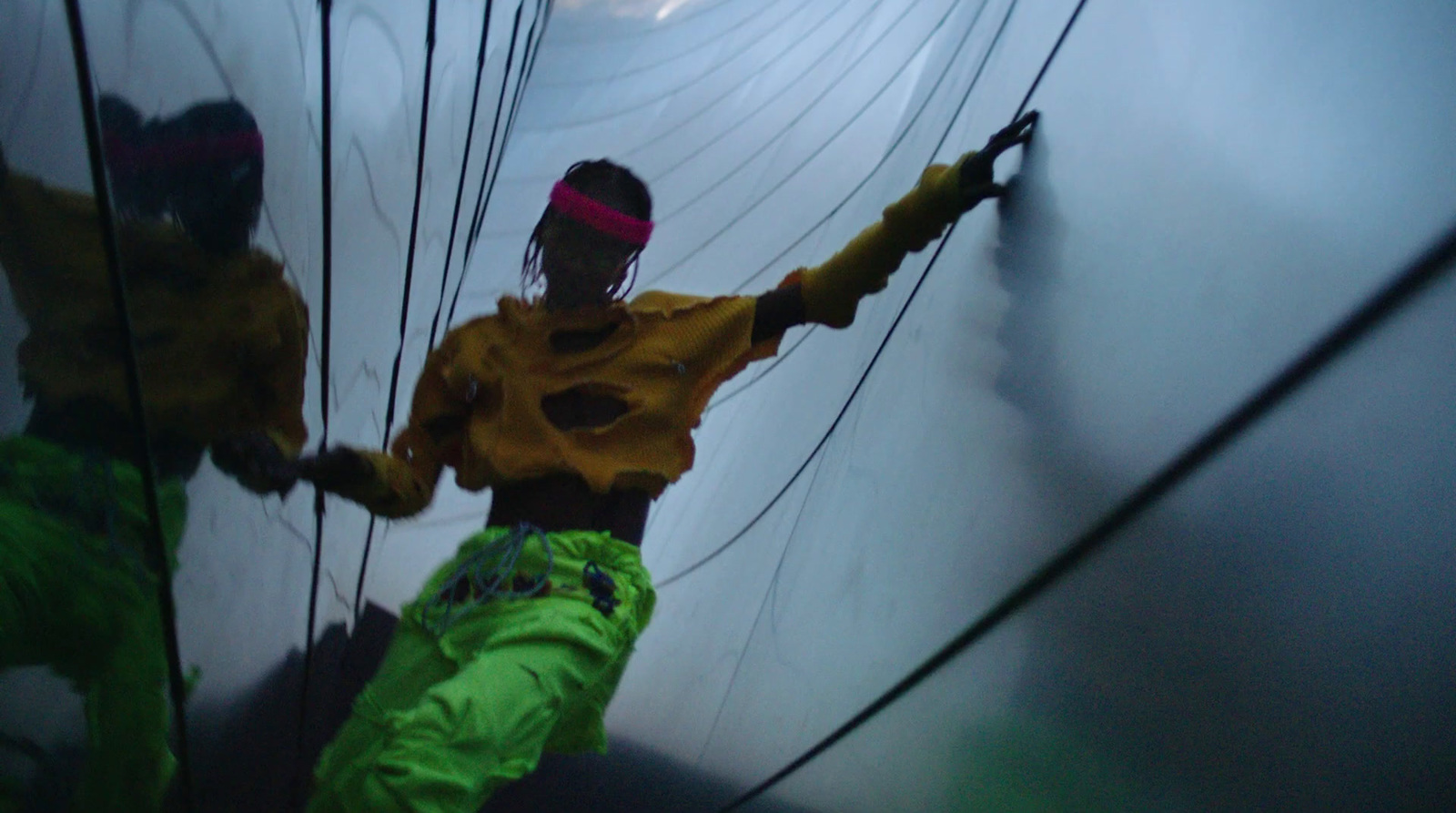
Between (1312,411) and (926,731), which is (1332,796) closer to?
(1312,411)

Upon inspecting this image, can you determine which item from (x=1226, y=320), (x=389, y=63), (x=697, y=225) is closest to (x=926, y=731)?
(x=1226, y=320)

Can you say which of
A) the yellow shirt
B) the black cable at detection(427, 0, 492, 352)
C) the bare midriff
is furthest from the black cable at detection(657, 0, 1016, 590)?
the black cable at detection(427, 0, 492, 352)

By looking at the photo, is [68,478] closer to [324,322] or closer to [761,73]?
[324,322]

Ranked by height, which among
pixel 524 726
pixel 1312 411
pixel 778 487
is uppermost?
pixel 778 487

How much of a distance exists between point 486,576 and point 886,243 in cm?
37

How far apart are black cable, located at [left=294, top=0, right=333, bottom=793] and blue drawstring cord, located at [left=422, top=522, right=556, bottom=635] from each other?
0.14m

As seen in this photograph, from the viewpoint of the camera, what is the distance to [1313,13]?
0.53m

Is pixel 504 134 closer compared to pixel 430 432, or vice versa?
pixel 430 432

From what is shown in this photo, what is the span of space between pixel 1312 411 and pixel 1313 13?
0.18 metres

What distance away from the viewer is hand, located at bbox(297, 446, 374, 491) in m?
0.82

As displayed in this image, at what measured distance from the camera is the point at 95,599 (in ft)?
2.09

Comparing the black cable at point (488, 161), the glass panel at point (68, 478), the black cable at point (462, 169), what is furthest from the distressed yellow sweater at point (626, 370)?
the black cable at point (488, 161)

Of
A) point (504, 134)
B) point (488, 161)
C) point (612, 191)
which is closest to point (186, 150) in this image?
point (612, 191)

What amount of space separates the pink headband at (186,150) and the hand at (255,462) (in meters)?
0.18
